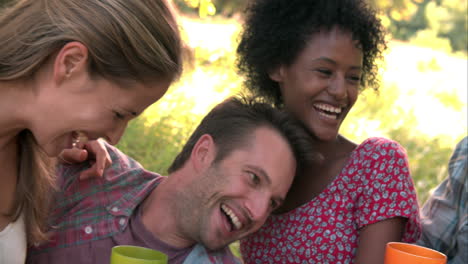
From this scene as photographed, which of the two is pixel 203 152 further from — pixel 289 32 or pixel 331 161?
pixel 289 32

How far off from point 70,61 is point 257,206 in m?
0.88

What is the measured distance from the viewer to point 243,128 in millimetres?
2549

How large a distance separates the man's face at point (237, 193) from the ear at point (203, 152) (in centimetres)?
5

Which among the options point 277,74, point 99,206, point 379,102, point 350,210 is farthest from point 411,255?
point 379,102

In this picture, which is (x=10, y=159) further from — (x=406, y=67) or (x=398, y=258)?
(x=406, y=67)

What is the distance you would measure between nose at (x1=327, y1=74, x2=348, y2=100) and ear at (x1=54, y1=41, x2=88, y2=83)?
3.95 ft

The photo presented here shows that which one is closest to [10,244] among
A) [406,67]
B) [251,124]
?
[251,124]

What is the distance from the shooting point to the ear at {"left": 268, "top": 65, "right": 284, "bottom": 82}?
3.06 meters

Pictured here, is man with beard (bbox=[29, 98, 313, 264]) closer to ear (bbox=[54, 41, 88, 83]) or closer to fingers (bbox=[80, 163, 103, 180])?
fingers (bbox=[80, 163, 103, 180])

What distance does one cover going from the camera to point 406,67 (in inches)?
486

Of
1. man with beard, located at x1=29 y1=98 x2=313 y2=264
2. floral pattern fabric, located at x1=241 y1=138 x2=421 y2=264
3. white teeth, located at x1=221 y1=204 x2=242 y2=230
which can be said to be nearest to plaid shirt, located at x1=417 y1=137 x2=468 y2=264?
floral pattern fabric, located at x1=241 y1=138 x2=421 y2=264

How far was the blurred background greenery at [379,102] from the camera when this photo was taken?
516 centimetres

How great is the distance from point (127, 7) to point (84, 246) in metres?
0.98

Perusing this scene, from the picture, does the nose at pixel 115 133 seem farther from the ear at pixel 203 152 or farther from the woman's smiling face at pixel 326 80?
the woman's smiling face at pixel 326 80
